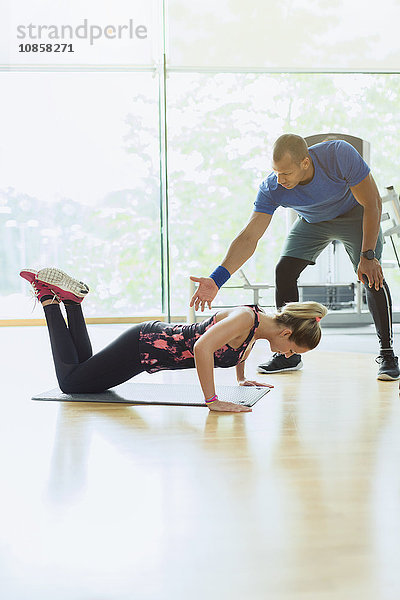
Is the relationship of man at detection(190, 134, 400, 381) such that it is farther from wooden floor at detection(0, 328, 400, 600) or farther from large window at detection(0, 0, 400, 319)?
large window at detection(0, 0, 400, 319)

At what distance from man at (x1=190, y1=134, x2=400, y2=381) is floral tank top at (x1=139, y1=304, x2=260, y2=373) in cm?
20

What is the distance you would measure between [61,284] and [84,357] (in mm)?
286

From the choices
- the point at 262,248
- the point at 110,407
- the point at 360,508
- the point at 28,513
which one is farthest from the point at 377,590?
the point at 262,248

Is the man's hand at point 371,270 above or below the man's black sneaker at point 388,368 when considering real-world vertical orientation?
above

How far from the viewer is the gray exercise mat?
7.78ft

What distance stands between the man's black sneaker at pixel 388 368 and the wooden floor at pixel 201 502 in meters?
0.41

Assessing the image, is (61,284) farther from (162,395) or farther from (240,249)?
(240,249)

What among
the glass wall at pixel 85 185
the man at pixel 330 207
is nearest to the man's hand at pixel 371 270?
the man at pixel 330 207

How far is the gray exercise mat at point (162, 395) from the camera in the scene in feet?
7.78

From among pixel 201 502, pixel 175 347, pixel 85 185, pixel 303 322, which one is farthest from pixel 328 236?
pixel 85 185

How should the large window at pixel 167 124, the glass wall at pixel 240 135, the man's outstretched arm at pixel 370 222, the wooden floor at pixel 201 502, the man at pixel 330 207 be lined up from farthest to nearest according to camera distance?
the glass wall at pixel 240 135
the large window at pixel 167 124
the man's outstretched arm at pixel 370 222
the man at pixel 330 207
the wooden floor at pixel 201 502

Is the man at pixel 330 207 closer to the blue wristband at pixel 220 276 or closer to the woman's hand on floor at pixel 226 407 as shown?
the blue wristband at pixel 220 276

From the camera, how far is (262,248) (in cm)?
544

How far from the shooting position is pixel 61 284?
8.02ft
